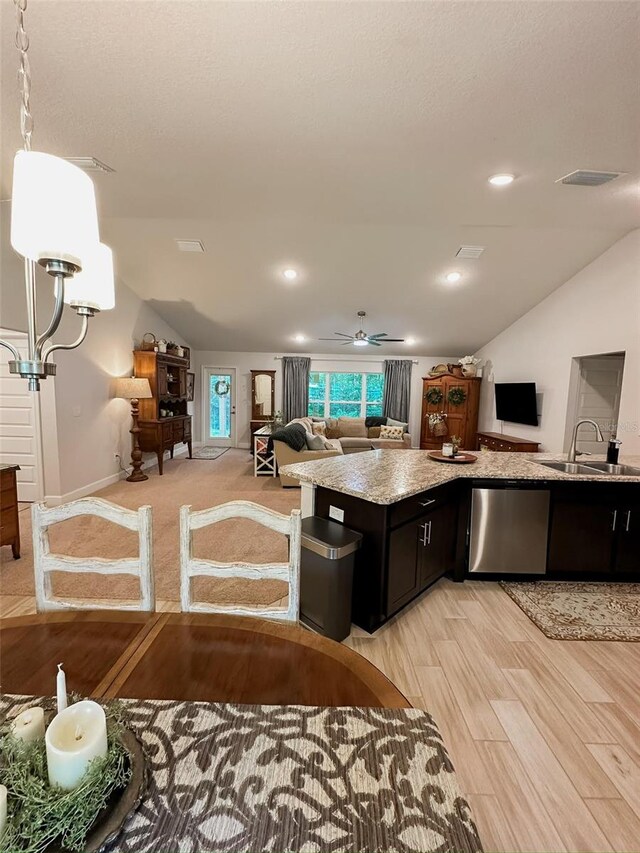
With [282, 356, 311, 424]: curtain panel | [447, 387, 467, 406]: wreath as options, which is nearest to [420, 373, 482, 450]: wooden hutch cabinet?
[447, 387, 467, 406]: wreath

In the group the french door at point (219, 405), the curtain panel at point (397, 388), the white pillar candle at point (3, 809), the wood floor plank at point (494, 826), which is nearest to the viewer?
the white pillar candle at point (3, 809)

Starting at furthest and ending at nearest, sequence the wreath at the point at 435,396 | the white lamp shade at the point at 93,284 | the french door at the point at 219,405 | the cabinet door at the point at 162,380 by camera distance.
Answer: the french door at the point at 219,405 < the wreath at the point at 435,396 < the cabinet door at the point at 162,380 < the white lamp shade at the point at 93,284

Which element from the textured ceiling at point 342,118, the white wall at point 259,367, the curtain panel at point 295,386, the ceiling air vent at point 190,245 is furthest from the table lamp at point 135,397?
the curtain panel at point 295,386

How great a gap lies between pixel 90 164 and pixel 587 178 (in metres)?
3.87

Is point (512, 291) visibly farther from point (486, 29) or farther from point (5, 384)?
point (5, 384)

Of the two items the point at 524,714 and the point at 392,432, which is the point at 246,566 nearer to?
the point at 524,714

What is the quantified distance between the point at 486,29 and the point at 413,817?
9.12ft

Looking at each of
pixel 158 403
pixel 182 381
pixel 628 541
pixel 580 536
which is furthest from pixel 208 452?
pixel 628 541

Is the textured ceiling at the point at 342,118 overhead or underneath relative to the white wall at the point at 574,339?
overhead

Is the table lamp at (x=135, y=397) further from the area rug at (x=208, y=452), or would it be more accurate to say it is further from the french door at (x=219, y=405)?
the french door at (x=219, y=405)

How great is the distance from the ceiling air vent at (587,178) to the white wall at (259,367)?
539cm

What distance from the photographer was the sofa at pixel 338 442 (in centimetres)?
553

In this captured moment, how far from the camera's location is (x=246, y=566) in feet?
4.15

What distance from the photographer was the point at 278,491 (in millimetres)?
5266
